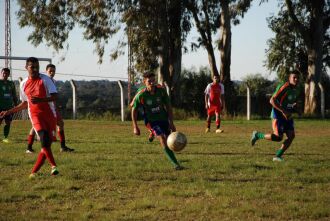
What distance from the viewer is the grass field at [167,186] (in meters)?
6.30

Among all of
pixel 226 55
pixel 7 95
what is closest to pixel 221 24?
pixel 226 55

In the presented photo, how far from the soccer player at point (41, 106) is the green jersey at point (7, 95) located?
6.47 metres

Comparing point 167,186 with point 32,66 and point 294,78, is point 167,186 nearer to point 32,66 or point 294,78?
point 32,66

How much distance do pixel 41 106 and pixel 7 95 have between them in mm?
6744

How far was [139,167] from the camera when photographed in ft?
31.7

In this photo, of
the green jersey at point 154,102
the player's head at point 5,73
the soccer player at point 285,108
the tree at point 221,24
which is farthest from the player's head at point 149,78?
the tree at point 221,24

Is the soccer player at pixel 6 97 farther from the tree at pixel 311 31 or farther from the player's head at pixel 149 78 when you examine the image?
the tree at pixel 311 31

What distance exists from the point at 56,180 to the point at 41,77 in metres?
1.68

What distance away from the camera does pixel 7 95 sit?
49.5ft

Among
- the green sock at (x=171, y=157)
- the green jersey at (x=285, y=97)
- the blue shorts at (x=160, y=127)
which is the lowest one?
the green sock at (x=171, y=157)

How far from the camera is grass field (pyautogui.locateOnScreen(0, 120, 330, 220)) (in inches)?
248

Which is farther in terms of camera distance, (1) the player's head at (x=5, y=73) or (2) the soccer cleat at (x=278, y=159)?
(1) the player's head at (x=5, y=73)

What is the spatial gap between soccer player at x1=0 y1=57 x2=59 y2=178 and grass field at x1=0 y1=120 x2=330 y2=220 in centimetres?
38

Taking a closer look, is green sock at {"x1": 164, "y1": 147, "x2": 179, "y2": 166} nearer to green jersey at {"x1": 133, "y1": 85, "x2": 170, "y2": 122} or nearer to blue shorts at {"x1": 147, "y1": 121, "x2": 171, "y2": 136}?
blue shorts at {"x1": 147, "y1": 121, "x2": 171, "y2": 136}
